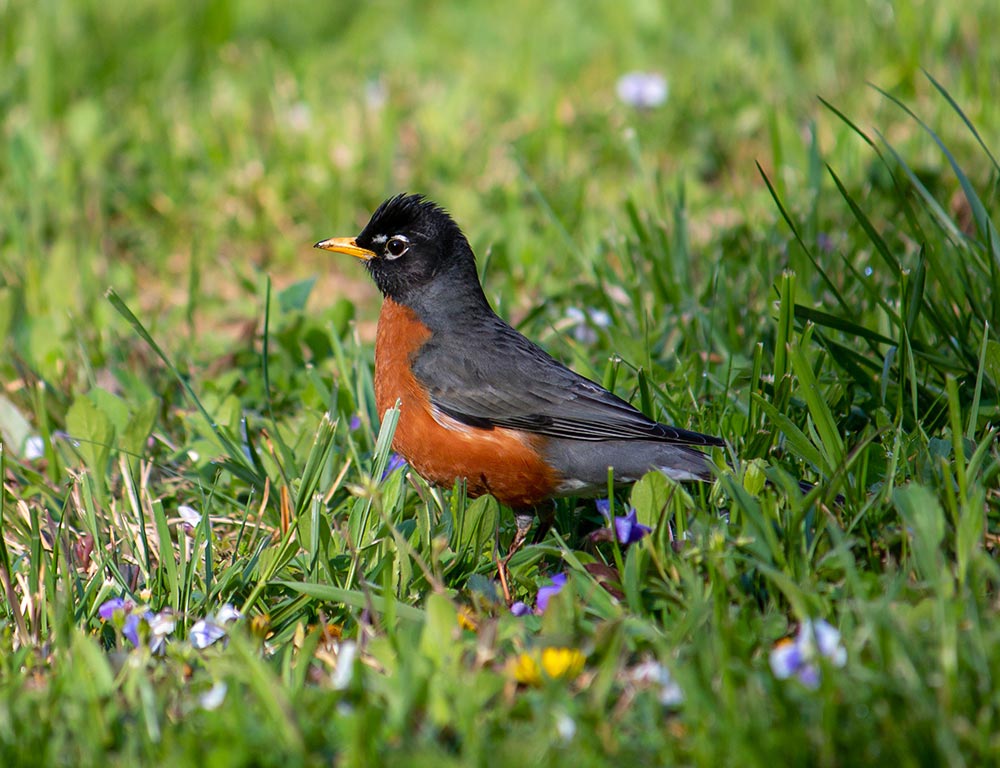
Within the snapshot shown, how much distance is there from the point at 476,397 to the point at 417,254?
80cm

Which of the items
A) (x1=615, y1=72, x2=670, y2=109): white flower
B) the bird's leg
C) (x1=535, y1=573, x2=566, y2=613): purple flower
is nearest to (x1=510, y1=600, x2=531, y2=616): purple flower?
(x1=535, y1=573, x2=566, y2=613): purple flower

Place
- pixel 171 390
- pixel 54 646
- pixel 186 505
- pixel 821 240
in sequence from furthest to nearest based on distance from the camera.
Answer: pixel 821 240 → pixel 171 390 → pixel 186 505 → pixel 54 646

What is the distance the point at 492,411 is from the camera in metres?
4.53

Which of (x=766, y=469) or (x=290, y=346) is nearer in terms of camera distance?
(x=766, y=469)

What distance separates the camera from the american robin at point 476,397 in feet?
13.9

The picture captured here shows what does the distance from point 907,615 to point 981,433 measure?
1.21 metres

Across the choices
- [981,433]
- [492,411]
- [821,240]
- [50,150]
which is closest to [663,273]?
[821,240]

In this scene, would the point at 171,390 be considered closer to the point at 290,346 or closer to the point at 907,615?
the point at 290,346

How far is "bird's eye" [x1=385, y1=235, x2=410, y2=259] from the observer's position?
16.7ft

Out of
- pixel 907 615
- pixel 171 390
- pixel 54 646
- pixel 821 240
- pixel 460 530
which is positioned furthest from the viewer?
pixel 821 240

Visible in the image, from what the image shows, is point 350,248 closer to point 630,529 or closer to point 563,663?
point 630,529

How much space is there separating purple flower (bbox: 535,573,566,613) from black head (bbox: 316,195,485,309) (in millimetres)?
1770

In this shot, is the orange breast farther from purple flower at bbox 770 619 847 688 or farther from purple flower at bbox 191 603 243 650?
purple flower at bbox 770 619 847 688

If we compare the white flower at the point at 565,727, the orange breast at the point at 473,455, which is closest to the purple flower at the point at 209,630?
the white flower at the point at 565,727
